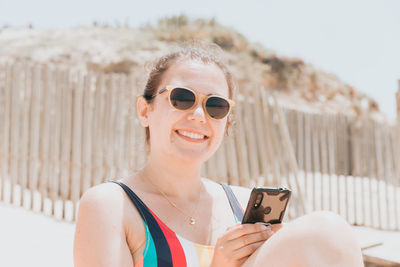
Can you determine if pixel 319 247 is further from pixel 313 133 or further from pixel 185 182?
pixel 313 133

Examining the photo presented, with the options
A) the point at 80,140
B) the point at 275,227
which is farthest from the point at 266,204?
the point at 80,140

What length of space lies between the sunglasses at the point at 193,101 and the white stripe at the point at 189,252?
20.8 inches

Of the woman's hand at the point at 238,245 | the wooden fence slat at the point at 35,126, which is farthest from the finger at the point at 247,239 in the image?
the wooden fence slat at the point at 35,126

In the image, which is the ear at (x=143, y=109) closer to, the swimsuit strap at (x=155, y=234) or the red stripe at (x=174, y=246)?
the swimsuit strap at (x=155, y=234)

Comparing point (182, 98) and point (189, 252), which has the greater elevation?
point (182, 98)

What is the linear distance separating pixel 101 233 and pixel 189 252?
0.35 metres

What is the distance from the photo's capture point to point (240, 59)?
19047 millimetres

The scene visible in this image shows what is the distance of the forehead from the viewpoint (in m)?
1.73

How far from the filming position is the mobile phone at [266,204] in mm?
1483

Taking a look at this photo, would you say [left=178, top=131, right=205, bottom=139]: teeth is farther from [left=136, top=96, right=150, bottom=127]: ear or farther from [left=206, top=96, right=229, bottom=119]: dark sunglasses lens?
[left=136, top=96, right=150, bottom=127]: ear

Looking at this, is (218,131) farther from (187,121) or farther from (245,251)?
(245,251)

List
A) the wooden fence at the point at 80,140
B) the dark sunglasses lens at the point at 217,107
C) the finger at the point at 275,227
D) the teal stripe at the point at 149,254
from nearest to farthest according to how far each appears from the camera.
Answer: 1. the teal stripe at the point at 149,254
2. the finger at the point at 275,227
3. the dark sunglasses lens at the point at 217,107
4. the wooden fence at the point at 80,140

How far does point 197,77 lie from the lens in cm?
174

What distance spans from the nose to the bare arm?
462 millimetres
